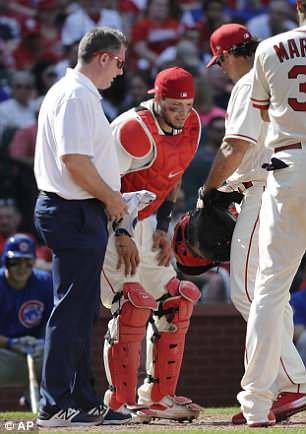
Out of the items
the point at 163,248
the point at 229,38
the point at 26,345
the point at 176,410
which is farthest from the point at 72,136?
the point at 26,345

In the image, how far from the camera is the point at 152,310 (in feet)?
23.8

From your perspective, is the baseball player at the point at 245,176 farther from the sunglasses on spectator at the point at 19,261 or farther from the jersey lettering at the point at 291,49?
the sunglasses on spectator at the point at 19,261

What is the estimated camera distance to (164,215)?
7473mm

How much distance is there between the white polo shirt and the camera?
20.4 feet

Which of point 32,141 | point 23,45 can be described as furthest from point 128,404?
point 23,45

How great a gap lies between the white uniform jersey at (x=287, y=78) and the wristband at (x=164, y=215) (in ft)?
5.07

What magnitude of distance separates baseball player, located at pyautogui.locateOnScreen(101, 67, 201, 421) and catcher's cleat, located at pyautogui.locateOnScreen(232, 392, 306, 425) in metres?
0.67

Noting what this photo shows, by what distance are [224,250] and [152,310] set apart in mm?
584

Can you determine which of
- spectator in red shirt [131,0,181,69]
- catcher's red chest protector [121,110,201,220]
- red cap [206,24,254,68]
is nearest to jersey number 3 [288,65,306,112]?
red cap [206,24,254,68]

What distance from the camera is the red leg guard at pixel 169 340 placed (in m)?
7.21

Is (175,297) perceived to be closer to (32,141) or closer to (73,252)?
(73,252)

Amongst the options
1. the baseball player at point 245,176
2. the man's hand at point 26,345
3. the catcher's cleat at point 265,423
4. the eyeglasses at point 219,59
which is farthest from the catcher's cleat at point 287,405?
the man's hand at point 26,345

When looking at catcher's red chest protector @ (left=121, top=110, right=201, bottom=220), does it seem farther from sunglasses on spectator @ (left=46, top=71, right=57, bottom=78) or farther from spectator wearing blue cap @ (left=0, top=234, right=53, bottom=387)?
sunglasses on spectator @ (left=46, top=71, right=57, bottom=78)

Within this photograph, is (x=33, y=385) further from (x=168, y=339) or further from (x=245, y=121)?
(x=245, y=121)
